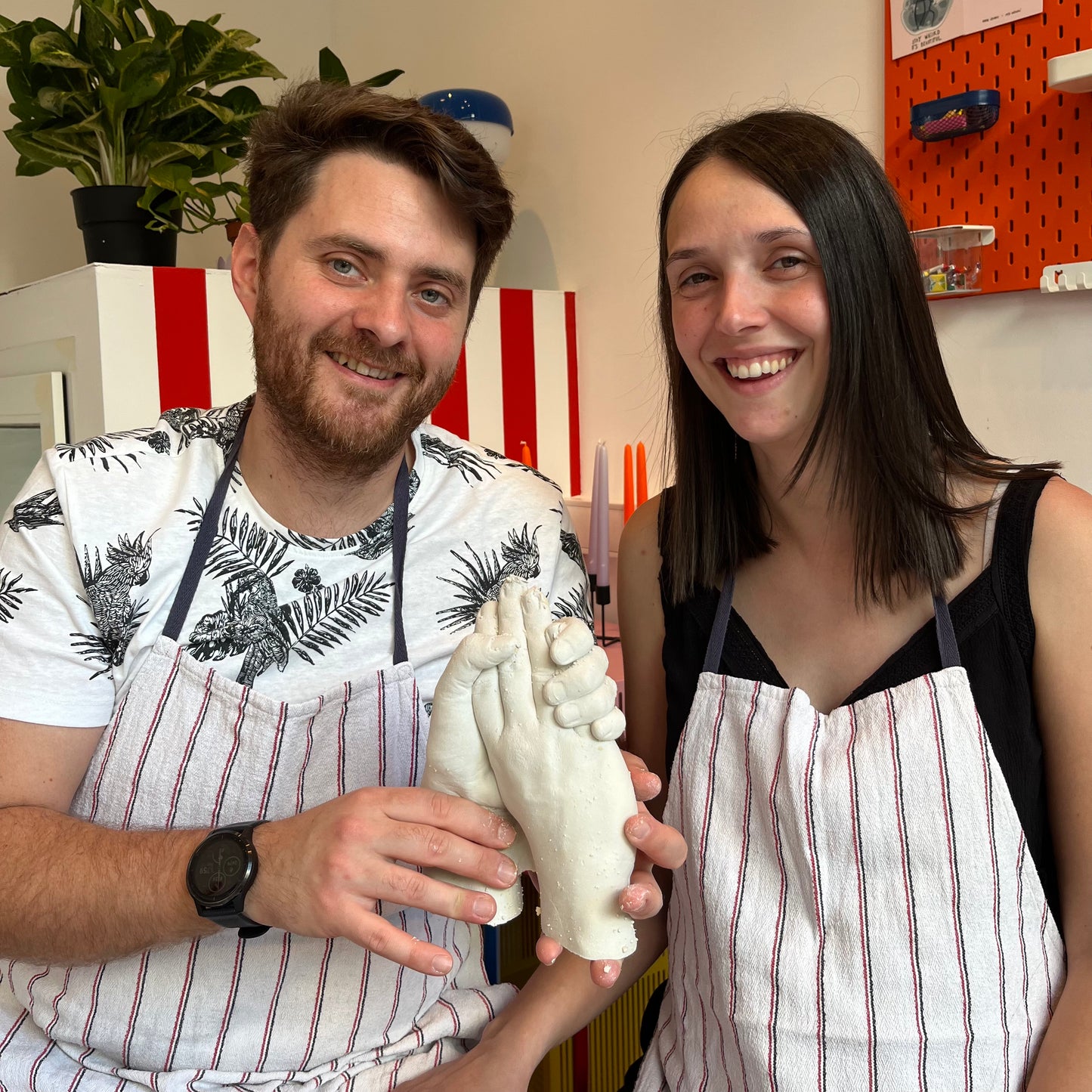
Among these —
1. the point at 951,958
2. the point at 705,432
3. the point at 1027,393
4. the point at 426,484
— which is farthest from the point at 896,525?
the point at 1027,393

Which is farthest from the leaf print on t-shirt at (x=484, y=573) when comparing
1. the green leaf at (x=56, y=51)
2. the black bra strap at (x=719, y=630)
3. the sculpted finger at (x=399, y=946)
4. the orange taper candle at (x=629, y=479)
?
the green leaf at (x=56, y=51)

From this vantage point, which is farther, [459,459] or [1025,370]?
[1025,370]

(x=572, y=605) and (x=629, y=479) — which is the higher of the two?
(x=629, y=479)

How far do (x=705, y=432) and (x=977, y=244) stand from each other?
0.84 metres

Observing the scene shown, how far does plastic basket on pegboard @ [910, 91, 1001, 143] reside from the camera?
5.36 feet

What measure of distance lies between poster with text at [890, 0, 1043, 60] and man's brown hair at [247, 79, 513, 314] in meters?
0.97

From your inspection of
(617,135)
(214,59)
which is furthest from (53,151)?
(617,135)

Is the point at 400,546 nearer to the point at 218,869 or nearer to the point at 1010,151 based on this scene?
the point at 218,869

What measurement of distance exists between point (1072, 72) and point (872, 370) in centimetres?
80

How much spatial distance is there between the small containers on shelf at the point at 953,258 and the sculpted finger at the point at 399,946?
141 cm

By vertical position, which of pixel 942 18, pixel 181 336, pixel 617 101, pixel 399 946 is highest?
pixel 617 101

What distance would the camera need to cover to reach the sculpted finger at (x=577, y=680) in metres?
0.77

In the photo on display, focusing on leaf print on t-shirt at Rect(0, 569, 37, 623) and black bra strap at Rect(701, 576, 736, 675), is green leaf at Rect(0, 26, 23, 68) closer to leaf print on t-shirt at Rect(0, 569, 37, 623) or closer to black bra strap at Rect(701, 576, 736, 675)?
leaf print on t-shirt at Rect(0, 569, 37, 623)

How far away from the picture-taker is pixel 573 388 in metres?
2.68
